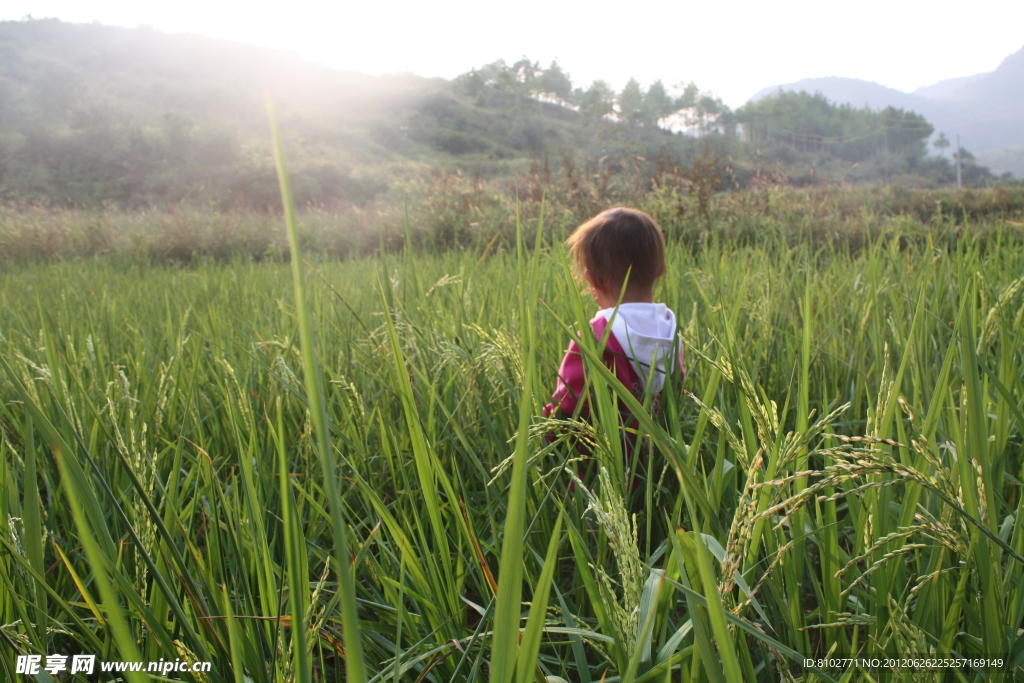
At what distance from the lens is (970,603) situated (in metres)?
0.52

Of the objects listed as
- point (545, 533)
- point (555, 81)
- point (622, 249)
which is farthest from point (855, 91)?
point (545, 533)

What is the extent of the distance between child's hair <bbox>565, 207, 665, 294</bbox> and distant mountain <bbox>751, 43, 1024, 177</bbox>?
A: 391 ft

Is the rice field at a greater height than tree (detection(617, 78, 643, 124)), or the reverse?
tree (detection(617, 78, 643, 124))

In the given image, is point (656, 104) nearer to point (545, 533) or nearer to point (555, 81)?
point (555, 81)

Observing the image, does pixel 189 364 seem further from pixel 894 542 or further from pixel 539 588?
pixel 894 542

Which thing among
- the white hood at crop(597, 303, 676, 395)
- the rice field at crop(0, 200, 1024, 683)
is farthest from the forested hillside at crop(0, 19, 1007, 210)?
the rice field at crop(0, 200, 1024, 683)

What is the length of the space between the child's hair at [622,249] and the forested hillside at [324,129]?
14.3ft

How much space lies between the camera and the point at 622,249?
151cm

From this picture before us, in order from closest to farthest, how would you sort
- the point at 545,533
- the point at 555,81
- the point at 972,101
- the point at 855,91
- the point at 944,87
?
the point at 545,533 → the point at 555,81 → the point at 972,101 → the point at 855,91 → the point at 944,87

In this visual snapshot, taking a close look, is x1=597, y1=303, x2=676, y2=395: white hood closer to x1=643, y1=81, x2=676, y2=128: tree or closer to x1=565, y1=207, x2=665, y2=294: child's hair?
x1=565, y1=207, x2=665, y2=294: child's hair

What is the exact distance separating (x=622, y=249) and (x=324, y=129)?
30.9 metres

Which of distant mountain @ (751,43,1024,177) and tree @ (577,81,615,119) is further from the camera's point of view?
distant mountain @ (751,43,1024,177)

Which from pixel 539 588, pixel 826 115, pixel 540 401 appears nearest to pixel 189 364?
pixel 540 401

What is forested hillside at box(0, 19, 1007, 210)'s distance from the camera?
18.9 m
